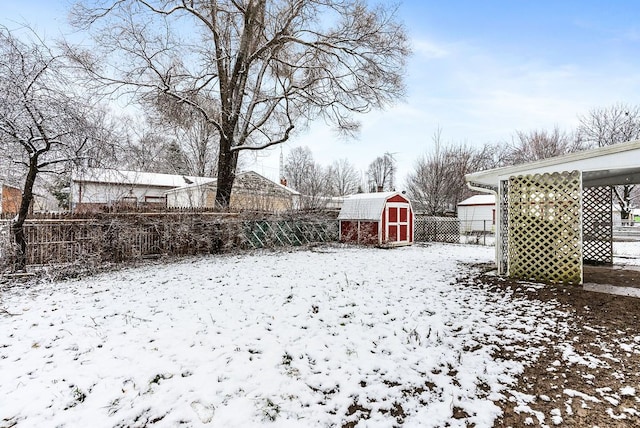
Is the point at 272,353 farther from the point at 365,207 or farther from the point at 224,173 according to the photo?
the point at 365,207

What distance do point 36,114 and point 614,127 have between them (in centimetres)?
2627

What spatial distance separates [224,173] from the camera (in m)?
11.4

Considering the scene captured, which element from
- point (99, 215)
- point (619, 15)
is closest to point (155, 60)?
point (99, 215)

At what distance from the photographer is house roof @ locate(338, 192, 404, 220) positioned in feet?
40.9

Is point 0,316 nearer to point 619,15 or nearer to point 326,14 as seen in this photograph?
point 326,14

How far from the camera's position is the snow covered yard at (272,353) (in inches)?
Result: 90.3

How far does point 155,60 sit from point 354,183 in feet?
109

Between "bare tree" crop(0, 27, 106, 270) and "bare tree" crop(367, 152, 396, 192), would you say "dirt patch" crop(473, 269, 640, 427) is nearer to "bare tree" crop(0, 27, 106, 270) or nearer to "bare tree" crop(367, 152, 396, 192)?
"bare tree" crop(0, 27, 106, 270)

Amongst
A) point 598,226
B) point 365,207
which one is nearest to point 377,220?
point 365,207

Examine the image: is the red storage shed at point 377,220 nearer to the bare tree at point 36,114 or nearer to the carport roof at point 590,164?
the carport roof at point 590,164

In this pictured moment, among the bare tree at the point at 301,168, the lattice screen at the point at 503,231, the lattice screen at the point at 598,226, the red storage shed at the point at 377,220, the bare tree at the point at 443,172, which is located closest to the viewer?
the lattice screen at the point at 503,231

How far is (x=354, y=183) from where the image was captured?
4144 cm

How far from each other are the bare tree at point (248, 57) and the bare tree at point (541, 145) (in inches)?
681

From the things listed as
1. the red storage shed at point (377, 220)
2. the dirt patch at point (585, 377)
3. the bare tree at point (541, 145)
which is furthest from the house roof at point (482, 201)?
the dirt patch at point (585, 377)
